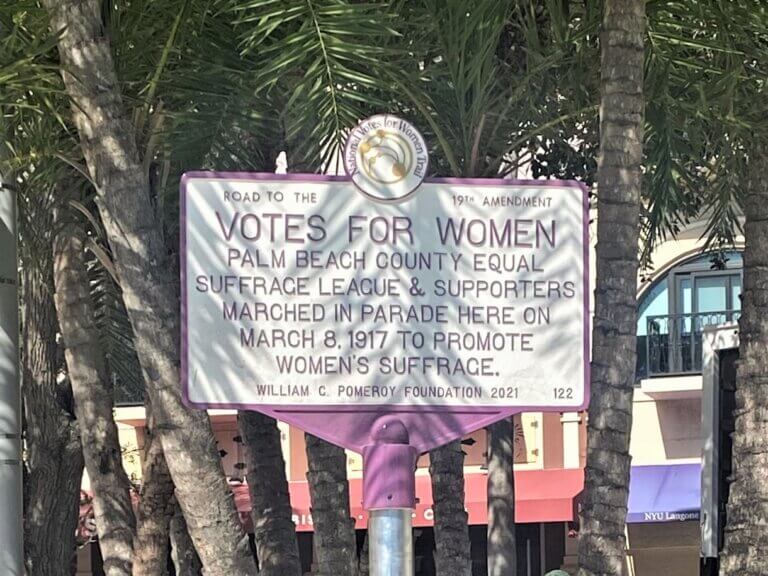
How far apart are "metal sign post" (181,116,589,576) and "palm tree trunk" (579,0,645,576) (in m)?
1.98

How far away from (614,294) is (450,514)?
629 cm

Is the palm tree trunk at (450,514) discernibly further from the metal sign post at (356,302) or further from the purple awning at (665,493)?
the purple awning at (665,493)

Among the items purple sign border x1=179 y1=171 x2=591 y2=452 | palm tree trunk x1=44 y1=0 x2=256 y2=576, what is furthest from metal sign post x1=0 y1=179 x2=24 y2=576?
purple sign border x1=179 y1=171 x2=591 y2=452

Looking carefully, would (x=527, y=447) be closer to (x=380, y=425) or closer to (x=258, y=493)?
(x=258, y=493)

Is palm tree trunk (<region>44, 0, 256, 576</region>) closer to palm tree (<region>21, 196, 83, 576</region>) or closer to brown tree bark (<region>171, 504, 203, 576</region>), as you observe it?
palm tree (<region>21, 196, 83, 576</region>)

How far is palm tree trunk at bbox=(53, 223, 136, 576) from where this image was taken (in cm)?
1018

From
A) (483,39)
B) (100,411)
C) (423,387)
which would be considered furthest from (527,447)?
(423,387)

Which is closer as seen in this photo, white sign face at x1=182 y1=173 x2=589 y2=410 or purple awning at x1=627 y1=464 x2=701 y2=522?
white sign face at x1=182 y1=173 x2=589 y2=410

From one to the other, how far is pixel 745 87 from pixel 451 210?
4782mm

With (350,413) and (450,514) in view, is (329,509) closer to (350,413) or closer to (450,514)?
(450,514)

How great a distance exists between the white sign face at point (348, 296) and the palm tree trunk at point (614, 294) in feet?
6.49

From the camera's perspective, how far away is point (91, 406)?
10.6 m

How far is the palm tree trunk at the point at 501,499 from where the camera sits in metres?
16.5

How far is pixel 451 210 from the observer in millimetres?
5195
